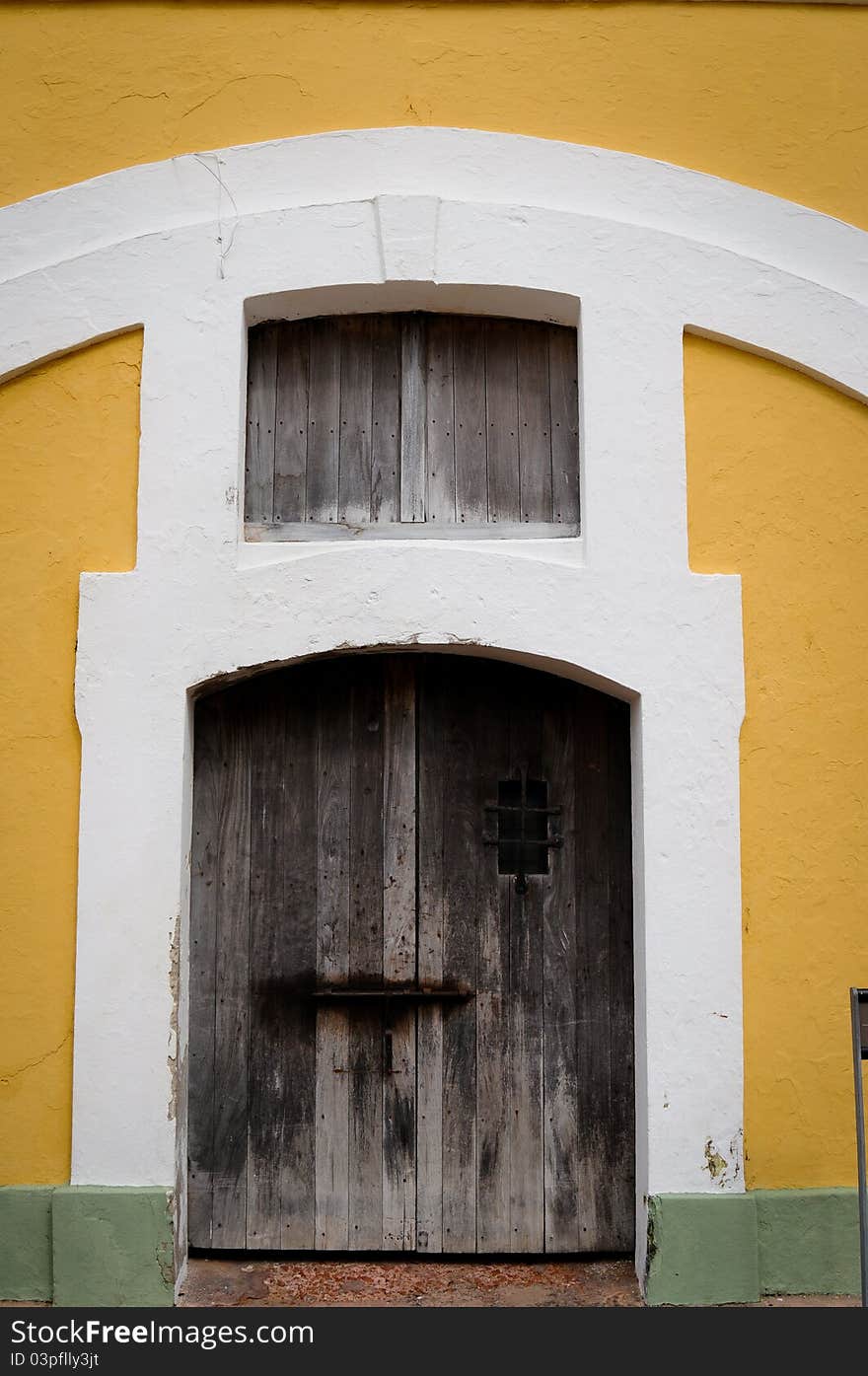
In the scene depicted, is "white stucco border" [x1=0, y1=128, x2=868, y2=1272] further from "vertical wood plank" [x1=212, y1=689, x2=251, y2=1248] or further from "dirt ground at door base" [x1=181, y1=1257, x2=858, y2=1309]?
"dirt ground at door base" [x1=181, y1=1257, x2=858, y2=1309]

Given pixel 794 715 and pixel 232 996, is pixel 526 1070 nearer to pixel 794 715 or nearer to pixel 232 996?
pixel 232 996

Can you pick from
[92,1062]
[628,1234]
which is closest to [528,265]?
[92,1062]

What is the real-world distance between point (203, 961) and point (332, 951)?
0.50 meters

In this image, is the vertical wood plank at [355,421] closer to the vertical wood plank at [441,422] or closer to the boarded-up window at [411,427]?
the boarded-up window at [411,427]

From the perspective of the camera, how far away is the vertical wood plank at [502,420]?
4.74m

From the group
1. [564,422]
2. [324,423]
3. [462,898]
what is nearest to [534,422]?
[564,422]

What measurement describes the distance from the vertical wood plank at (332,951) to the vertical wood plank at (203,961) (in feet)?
1.32

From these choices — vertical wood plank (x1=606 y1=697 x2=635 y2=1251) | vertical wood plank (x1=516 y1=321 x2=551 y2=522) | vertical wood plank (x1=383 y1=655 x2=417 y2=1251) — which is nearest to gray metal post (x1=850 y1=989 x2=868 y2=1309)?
vertical wood plank (x1=606 y1=697 x2=635 y2=1251)

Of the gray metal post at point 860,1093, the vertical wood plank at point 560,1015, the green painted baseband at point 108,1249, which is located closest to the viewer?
the gray metal post at point 860,1093

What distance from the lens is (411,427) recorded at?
478 centimetres

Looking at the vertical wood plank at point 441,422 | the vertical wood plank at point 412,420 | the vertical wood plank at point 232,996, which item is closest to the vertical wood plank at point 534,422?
the vertical wood plank at point 441,422

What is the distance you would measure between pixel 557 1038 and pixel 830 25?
401 cm

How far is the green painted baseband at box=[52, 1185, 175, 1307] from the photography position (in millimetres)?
4227

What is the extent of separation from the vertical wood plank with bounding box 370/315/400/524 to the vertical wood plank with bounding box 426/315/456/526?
13 centimetres
